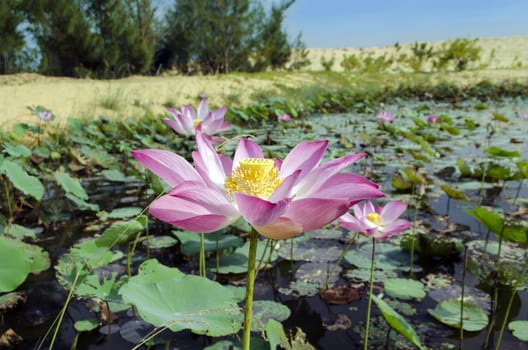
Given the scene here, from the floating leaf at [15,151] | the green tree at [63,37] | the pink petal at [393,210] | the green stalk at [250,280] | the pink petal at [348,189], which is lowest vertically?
the pink petal at [393,210]

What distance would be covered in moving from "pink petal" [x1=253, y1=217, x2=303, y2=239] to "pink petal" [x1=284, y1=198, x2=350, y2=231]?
2 cm

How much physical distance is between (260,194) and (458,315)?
108 centimetres

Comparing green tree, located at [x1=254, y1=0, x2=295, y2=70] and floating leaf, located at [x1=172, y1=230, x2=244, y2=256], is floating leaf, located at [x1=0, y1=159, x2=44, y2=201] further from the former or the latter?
green tree, located at [x1=254, y1=0, x2=295, y2=70]

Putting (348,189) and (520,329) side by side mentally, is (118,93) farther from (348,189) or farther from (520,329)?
(348,189)

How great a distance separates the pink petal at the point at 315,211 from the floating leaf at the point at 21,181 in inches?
62.2

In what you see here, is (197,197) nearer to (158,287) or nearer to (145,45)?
(158,287)

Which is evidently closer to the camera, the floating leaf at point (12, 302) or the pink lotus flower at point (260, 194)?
the pink lotus flower at point (260, 194)

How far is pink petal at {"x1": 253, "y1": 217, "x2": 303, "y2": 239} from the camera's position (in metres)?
0.53

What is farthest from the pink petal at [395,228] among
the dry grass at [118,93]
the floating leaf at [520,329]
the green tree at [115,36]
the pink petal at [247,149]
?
the green tree at [115,36]

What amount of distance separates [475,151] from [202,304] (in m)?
4.64

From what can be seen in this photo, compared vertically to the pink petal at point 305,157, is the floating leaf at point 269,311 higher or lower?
lower

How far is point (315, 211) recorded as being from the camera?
1.77 ft

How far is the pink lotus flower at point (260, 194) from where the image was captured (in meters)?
0.53

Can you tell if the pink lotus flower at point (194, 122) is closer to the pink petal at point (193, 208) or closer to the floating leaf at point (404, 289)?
the floating leaf at point (404, 289)
